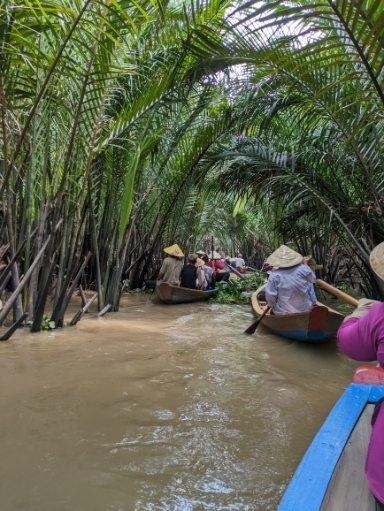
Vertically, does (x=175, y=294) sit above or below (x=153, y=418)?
below

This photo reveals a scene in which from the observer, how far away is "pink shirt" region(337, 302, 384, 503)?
5.21ft

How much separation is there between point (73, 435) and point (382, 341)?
2007mm

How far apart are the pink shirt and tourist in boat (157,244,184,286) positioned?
7966mm

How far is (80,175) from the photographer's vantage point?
17.3ft

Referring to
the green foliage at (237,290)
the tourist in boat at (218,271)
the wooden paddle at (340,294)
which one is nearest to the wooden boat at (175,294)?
the green foliage at (237,290)

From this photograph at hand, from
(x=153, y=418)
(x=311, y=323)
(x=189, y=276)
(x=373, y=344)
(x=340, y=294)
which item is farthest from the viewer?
(x=189, y=276)

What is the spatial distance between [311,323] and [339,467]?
3423mm

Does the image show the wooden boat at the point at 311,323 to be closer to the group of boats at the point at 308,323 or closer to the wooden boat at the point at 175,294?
the group of boats at the point at 308,323

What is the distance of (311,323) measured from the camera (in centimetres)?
524

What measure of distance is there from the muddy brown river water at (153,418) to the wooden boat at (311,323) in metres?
0.21

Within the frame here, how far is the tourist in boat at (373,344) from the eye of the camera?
1.59 m

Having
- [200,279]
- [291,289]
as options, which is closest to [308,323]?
[291,289]

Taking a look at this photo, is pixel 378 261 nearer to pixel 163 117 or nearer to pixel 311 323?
pixel 311 323

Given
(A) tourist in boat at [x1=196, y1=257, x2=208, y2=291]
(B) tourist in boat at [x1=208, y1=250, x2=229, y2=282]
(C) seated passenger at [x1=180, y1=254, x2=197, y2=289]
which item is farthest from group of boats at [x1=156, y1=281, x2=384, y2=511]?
(B) tourist in boat at [x1=208, y1=250, x2=229, y2=282]
